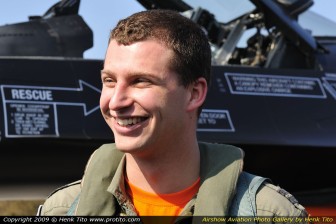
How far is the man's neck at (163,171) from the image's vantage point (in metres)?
1.91

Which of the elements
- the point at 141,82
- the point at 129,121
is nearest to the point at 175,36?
the point at 141,82

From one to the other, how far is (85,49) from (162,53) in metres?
3.35

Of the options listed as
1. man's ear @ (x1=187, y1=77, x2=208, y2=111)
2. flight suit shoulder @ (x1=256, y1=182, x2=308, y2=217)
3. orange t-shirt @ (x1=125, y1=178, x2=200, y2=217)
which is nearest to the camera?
flight suit shoulder @ (x1=256, y1=182, x2=308, y2=217)

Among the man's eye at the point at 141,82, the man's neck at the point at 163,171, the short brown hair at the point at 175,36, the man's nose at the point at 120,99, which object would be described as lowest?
the man's neck at the point at 163,171

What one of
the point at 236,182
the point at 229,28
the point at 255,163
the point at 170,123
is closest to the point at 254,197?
the point at 236,182

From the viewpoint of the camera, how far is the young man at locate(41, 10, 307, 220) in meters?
1.81

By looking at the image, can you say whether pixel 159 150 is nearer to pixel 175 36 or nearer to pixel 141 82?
pixel 141 82

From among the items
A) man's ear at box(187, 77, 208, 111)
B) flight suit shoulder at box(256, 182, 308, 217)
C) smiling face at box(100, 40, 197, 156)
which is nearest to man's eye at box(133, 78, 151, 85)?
smiling face at box(100, 40, 197, 156)

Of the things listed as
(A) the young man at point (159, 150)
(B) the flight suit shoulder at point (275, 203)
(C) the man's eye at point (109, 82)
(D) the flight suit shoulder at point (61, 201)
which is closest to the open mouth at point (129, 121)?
(A) the young man at point (159, 150)

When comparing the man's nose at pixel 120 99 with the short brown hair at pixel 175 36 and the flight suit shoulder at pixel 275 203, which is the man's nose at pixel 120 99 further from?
the flight suit shoulder at pixel 275 203

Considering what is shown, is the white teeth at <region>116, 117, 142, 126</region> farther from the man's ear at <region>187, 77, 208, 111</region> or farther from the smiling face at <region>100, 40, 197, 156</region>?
the man's ear at <region>187, 77, 208, 111</region>

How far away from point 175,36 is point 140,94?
205mm

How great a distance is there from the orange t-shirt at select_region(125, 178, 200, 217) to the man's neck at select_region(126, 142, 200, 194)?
0.05 ft

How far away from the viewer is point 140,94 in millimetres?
1834
